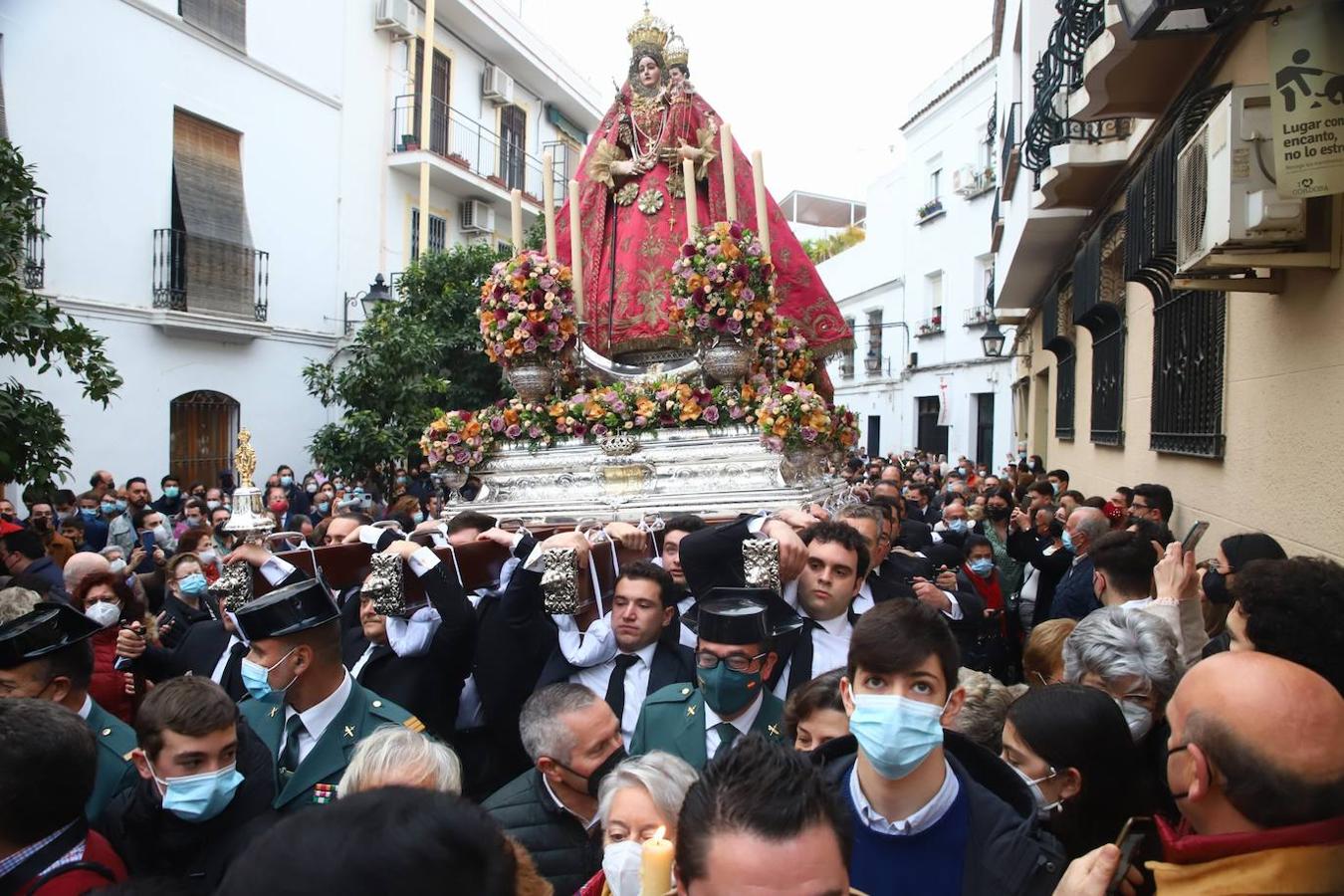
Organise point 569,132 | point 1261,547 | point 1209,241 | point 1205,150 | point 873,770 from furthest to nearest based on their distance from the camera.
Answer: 1. point 569,132
2. point 1205,150
3. point 1209,241
4. point 1261,547
5. point 873,770

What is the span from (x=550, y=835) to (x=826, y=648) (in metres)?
1.22

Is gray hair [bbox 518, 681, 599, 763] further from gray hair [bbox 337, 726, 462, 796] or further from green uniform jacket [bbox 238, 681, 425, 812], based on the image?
green uniform jacket [bbox 238, 681, 425, 812]

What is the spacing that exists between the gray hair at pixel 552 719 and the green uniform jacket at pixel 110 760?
3.28 feet

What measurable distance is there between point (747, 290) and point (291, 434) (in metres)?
11.5

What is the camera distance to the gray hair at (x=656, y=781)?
199cm

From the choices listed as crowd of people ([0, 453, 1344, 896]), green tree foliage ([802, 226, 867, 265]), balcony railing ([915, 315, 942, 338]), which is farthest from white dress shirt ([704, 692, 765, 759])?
green tree foliage ([802, 226, 867, 265])

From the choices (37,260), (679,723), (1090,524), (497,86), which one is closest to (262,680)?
(679,723)

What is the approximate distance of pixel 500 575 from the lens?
393 cm

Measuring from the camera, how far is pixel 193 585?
4570 mm

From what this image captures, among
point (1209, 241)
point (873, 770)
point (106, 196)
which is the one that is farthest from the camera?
point (106, 196)

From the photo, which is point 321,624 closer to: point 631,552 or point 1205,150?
point 631,552

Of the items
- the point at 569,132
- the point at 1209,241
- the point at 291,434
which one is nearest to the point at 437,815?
the point at 1209,241

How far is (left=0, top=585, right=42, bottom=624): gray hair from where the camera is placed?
10.2 ft

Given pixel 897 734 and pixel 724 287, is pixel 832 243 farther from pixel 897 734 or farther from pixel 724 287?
pixel 897 734
